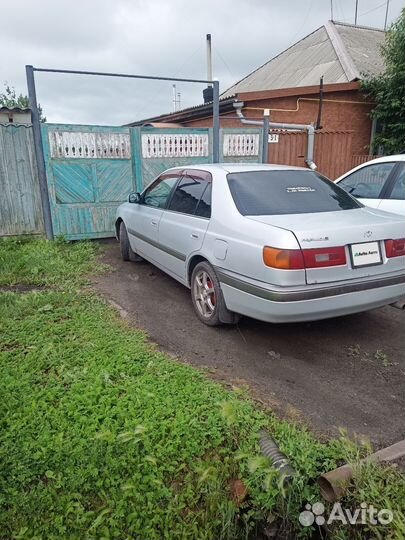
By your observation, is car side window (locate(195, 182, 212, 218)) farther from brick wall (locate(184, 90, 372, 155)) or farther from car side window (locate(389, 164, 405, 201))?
brick wall (locate(184, 90, 372, 155))

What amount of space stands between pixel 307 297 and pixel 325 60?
42.6 ft

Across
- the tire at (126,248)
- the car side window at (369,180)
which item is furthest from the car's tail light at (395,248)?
the tire at (126,248)

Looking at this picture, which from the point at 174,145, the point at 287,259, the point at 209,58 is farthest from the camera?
the point at 209,58

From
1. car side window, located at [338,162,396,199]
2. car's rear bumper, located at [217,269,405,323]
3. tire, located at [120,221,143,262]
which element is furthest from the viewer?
tire, located at [120,221,143,262]

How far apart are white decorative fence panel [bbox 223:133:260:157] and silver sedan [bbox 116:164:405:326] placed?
380cm

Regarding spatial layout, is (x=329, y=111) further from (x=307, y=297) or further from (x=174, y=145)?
(x=307, y=297)

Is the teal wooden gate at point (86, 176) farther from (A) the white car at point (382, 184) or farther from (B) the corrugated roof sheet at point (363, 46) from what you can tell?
(B) the corrugated roof sheet at point (363, 46)

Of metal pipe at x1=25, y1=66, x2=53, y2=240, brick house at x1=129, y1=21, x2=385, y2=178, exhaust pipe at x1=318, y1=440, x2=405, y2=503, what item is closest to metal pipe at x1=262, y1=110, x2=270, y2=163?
brick house at x1=129, y1=21, x2=385, y2=178

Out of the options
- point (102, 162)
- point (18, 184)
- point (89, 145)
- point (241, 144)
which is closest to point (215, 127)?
point (241, 144)

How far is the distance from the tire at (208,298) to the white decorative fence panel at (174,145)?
169 inches

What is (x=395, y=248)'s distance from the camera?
329cm

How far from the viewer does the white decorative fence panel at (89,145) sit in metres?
6.74

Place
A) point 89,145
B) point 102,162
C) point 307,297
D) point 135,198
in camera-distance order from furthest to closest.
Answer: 1. point 102,162
2. point 89,145
3. point 135,198
4. point 307,297

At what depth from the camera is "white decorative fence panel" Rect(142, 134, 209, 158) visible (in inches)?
292
